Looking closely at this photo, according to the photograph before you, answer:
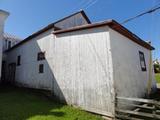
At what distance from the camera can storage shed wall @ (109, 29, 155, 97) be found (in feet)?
26.1

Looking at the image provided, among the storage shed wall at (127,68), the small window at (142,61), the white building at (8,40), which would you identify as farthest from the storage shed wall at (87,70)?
the white building at (8,40)

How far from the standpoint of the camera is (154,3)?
837 centimetres

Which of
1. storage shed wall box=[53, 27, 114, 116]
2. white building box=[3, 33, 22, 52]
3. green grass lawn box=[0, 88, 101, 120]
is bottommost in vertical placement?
green grass lawn box=[0, 88, 101, 120]

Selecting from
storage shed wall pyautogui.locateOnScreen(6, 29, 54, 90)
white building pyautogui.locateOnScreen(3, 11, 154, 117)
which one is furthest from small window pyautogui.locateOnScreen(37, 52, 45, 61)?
storage shed wall pyautogui.locateOnScreen(6, 29, 54, 90)

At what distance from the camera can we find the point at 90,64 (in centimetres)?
825

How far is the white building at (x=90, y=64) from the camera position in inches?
301

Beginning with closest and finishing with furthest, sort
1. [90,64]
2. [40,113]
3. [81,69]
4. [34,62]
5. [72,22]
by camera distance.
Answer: [40,113], [90,64], [81,69], [34,62], [72,22]

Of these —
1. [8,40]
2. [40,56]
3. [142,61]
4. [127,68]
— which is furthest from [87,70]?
[8,40]

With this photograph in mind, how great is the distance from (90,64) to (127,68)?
2.38 meters

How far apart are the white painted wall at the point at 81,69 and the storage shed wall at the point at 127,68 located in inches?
18.7

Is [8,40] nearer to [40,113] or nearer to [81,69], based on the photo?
[81,69]

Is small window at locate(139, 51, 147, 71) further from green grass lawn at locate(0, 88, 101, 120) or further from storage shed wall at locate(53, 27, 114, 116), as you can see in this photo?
green grass lawn at locate(0, 88, 101, 120)

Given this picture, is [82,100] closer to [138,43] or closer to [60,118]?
[60,118]

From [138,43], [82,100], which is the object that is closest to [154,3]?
[138,43]
